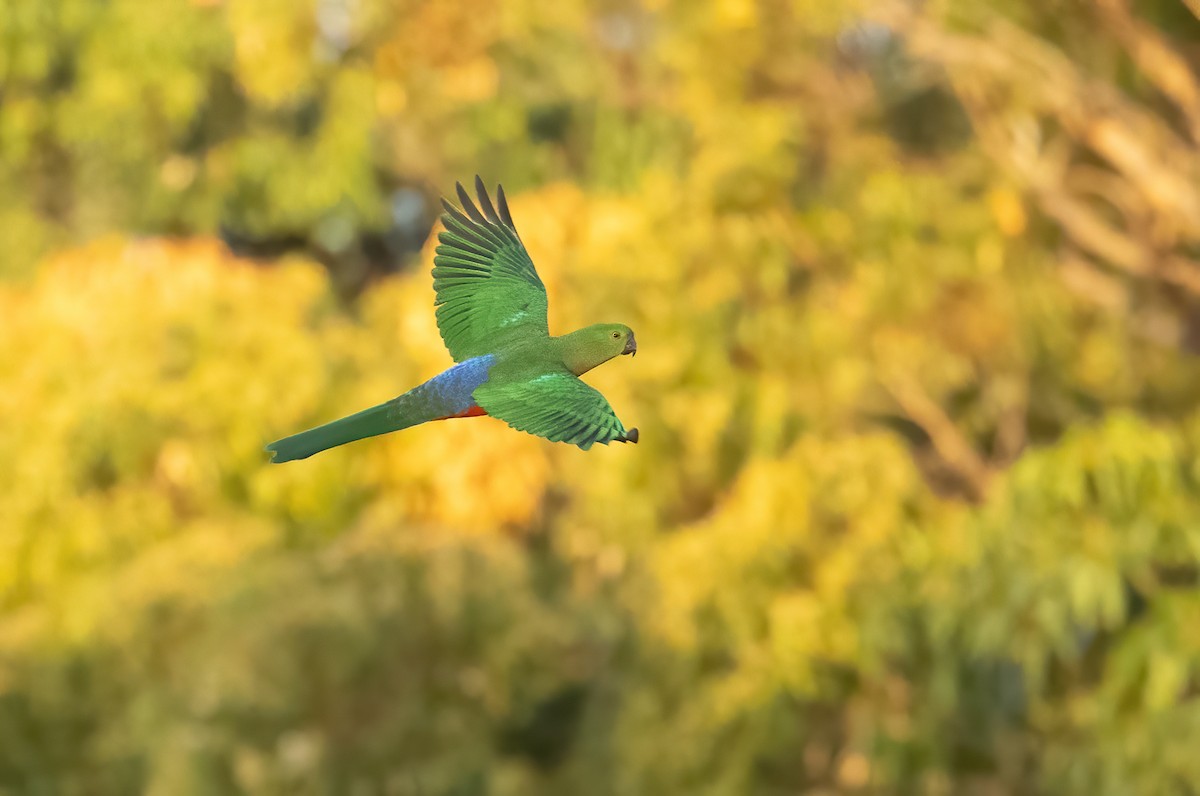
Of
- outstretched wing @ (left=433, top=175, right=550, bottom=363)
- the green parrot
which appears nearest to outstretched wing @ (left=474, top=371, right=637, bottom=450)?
the green parrot

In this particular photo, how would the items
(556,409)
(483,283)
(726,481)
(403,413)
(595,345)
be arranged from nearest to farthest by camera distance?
1. (556,409)
2. (403,413)
3. (595,345)
4. (483,283)
5. (726,481)

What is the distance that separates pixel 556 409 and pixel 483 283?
895mm

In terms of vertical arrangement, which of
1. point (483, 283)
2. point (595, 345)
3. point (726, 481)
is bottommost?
point (726, 481)

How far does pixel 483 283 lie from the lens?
3.47m

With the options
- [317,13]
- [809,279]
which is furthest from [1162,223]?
[317,13]

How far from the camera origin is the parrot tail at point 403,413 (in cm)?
261

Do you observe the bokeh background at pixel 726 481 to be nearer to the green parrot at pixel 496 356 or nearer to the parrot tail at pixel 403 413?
the green parrot at pixel 496 356

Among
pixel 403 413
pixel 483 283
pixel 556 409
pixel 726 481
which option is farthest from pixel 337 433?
pixel 726 481

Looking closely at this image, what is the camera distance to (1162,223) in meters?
10.5

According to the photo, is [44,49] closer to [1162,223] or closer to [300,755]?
[300,755]

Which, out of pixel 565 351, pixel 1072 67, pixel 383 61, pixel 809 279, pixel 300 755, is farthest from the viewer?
pixel 383 61

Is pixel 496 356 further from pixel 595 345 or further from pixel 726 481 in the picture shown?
pixel 726 481

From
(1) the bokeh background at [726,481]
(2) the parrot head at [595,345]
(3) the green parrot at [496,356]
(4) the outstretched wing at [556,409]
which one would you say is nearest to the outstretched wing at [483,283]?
(3) the green parrot at [496,356]

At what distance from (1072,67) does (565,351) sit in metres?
7.62
